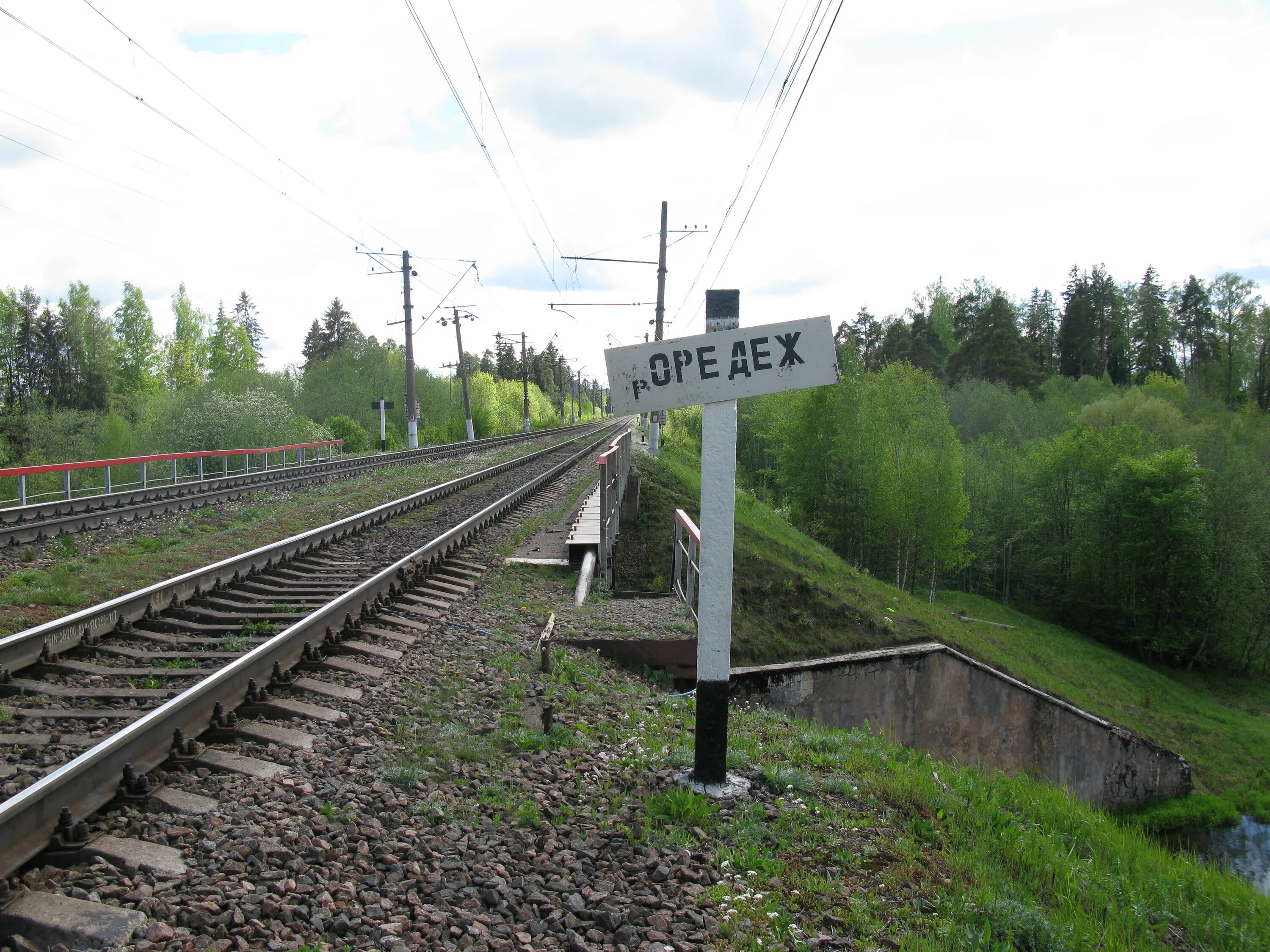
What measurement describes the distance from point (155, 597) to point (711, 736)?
17.1 feet

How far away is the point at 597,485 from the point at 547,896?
17.4m

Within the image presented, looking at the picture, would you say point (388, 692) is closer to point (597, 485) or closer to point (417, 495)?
point (417, 495)

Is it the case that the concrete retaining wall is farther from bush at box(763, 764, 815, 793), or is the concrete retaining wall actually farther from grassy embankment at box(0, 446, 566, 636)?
grassy embankment at box(0, 446, 566, 636)

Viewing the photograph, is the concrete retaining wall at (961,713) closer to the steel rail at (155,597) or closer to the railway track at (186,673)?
the railway track at (186,673)

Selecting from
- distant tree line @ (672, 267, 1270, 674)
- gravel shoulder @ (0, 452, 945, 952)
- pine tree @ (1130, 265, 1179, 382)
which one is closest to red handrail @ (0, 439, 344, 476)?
gravel shoulder @ (0, 452, 945, 952)

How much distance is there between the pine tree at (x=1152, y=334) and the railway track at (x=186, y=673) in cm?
7734

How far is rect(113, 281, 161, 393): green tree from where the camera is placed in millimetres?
67438

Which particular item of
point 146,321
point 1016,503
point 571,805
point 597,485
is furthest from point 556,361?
point 571,805

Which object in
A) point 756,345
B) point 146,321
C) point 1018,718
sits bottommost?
point 1018,718

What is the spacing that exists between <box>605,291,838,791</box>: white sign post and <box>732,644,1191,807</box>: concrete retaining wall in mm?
6876

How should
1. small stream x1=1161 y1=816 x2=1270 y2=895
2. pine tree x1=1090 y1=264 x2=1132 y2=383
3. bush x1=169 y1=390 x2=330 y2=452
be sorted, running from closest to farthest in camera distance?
small stream x1=1161 y1=816 x2=1270 y2=895
bush x1=169 y1=390 x2=330 y2=452
pine tree x1=1090 y1=264 x2=1132 y2=383

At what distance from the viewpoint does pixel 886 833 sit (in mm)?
3980

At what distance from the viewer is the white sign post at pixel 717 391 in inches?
169

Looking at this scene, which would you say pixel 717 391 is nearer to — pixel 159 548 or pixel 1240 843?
pixel 159 548
